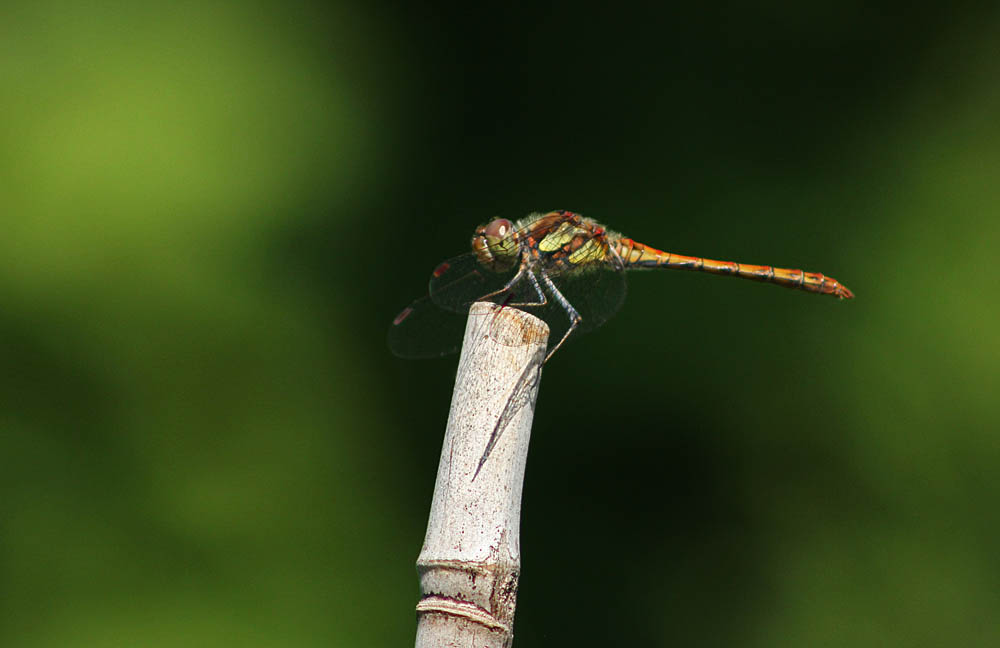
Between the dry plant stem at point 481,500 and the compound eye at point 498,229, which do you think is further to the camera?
the compound eye at point 498,229

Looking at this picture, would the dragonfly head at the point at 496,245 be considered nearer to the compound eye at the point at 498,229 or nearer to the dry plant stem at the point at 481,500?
the compound eye at the point at 498,229

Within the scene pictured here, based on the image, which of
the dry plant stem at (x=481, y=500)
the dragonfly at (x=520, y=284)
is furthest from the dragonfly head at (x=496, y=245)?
the dry plant stem at (x=481, y=500)

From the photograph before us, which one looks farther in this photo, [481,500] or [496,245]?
[496,245]

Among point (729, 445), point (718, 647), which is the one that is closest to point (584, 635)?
point (718, 647)

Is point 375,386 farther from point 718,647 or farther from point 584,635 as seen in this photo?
point 718,647

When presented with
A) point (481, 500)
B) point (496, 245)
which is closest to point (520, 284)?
point (496, 245)

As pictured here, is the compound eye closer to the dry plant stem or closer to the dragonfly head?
the dragonfly head

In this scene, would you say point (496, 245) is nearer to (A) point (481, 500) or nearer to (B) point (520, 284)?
(B) point (520, 284)

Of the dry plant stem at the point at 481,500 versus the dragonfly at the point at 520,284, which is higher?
the dragonfly at the point at 520,284

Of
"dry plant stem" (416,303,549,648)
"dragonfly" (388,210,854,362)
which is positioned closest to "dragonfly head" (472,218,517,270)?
"dragonfly" (388,210,854,362)
